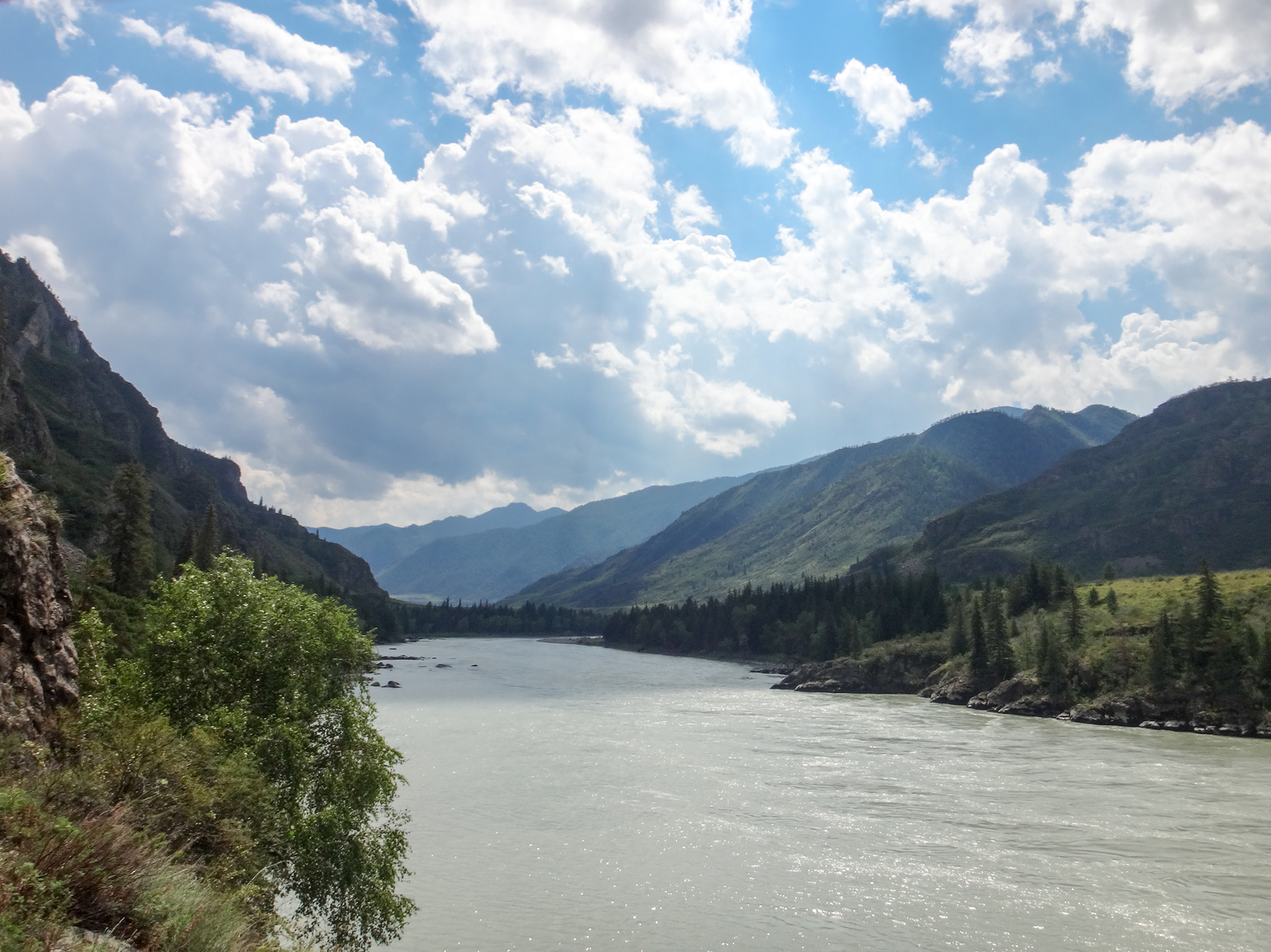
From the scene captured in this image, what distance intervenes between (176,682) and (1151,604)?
11726cm

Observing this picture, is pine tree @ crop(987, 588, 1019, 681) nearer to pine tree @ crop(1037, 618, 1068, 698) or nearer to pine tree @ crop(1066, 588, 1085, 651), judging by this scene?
pine tree @ crop(1037, 618, 1068, 698)

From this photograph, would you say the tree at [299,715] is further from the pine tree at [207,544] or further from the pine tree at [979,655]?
the pine tree at [979,655]

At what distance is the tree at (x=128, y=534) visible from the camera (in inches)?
3029

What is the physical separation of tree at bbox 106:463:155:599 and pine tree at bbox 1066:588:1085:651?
109m

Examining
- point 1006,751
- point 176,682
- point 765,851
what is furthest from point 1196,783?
point 176,682

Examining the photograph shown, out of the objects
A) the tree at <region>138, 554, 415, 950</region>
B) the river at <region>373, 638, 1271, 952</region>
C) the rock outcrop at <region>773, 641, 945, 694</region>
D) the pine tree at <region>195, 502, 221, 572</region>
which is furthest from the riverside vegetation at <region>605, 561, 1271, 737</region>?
the tree at <region>138, 554, 415, 950</region>

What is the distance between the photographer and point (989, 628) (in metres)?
112

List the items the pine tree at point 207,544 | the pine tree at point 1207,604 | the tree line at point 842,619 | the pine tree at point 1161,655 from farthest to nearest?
the tree line at point 842,619 → the pine tree at point 207,544 → the pine tree at point 1207,604 → the pine tree at point 1161,655

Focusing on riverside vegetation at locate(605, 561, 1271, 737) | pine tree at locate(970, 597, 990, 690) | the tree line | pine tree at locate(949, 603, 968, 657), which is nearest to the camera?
riverside vegetation at locate(605, 561, 1271, 737)

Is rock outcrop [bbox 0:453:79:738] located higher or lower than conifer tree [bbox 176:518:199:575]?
lower

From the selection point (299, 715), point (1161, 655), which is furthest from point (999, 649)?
point (299, 715)

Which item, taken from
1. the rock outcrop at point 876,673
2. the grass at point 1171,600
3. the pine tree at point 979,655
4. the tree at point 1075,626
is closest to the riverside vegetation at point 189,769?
the pine tree at point 979,655

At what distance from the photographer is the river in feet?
94.2

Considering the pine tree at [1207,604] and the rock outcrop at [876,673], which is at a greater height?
the pine tree at [1207,604]
